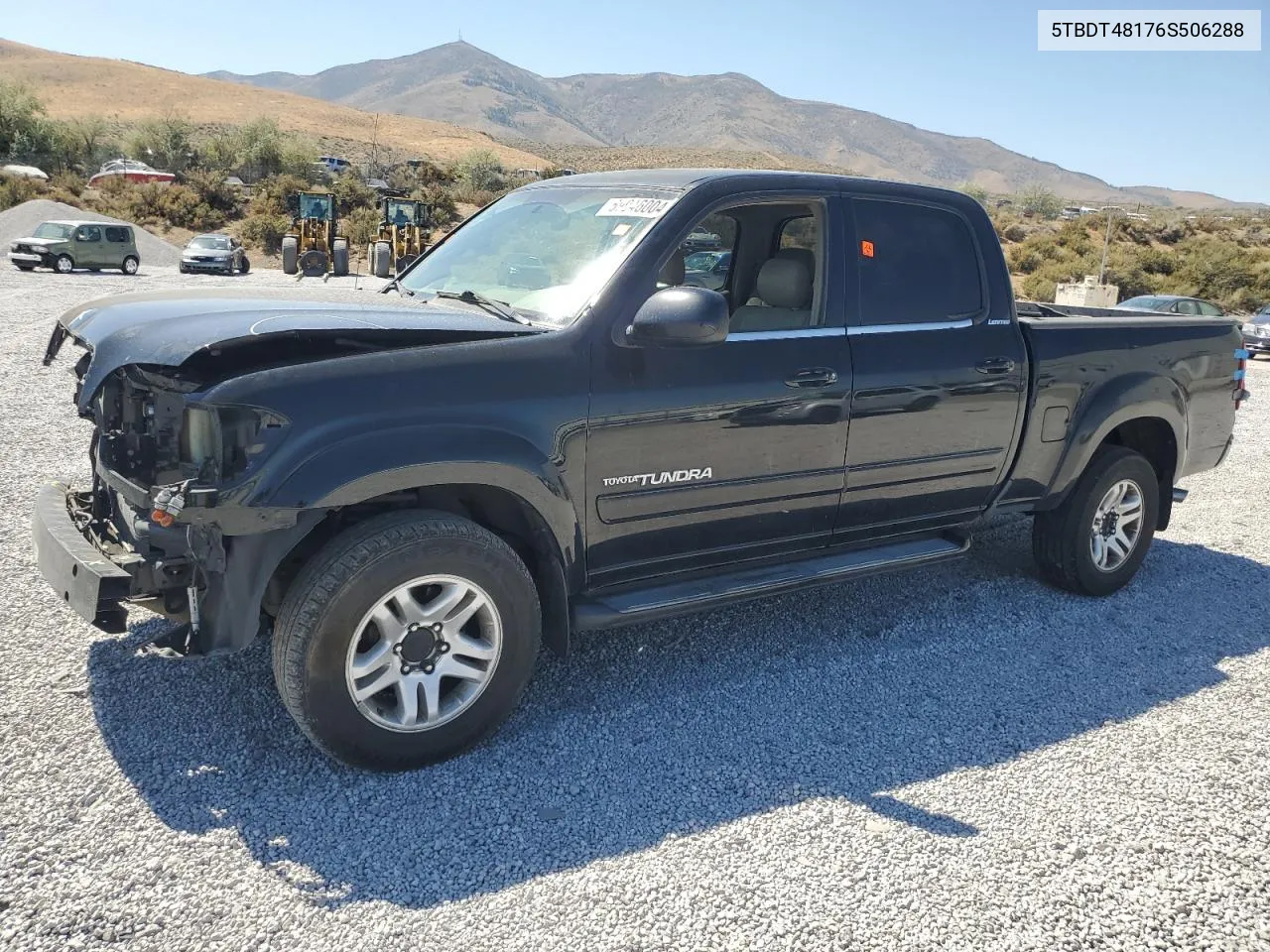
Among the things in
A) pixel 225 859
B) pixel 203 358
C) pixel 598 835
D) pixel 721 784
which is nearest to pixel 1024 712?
pixel 721 784

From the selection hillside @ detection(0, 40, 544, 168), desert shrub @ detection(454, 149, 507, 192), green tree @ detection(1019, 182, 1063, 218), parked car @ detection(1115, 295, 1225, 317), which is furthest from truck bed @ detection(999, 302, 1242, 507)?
hillside @ detection(0, 40, 544, 168)

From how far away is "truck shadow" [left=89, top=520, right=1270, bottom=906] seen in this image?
289cm

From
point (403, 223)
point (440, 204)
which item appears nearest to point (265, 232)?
point (440, 204)

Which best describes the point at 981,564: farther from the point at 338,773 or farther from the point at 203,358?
the point at 203,358

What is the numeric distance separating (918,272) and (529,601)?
7.66 feet

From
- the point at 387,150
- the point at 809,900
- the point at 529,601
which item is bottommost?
the point at 809,900

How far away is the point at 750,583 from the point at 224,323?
6.94 ft

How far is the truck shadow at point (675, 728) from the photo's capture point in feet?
9.50

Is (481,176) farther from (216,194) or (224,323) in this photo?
(224,323)

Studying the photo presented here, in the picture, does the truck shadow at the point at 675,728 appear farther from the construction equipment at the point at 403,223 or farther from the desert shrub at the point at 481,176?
the desert shrub at the point at 481,176

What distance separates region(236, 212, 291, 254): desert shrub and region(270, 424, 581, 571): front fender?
34361mm

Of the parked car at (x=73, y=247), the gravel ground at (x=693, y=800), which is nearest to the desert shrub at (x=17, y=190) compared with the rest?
the parked car at (x=73, y=247)

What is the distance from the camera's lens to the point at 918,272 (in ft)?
14.2

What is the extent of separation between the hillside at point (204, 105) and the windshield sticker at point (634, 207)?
85.9 meters
